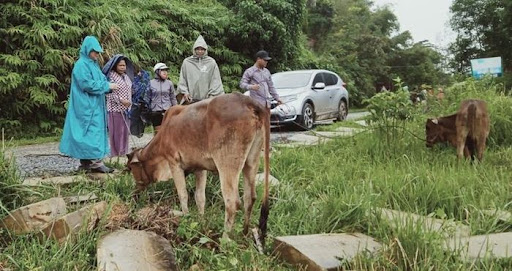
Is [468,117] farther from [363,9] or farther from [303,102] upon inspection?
[363,9]

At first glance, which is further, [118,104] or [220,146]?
[118,104]

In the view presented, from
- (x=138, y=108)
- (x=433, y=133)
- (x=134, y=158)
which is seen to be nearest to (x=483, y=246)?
(x=134, y=158)

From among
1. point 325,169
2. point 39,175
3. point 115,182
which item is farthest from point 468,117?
point 39,175

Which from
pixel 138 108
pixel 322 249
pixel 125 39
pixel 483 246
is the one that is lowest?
pixel 483 246

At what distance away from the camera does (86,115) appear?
5.76 m

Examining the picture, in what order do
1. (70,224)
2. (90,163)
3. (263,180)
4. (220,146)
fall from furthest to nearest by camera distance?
(90,163) → (263,180) → (220,146) → (70,224)

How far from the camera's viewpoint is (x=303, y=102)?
12.0 meters

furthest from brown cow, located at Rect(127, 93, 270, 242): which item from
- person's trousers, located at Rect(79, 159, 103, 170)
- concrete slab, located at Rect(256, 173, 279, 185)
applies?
person's trousers, located at Rect(79, 159, 103, 170)

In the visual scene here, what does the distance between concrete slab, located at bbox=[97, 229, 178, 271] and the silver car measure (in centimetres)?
676

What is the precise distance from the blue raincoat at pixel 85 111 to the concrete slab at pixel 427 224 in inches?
132

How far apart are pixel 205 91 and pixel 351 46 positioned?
80.0ft

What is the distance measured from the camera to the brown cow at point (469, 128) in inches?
252

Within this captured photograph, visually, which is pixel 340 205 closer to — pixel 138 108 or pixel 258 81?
pixel 138 108

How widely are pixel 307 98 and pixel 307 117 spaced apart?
0.46 metres
